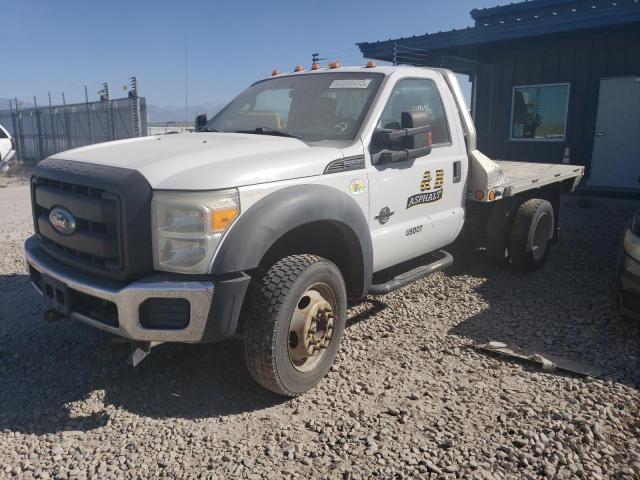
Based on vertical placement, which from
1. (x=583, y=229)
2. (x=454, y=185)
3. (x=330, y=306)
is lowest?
(x=583, y=229)

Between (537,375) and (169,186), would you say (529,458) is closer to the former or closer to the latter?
(537,375)

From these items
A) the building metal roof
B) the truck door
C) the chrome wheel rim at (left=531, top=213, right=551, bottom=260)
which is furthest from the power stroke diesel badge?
the building metal roof

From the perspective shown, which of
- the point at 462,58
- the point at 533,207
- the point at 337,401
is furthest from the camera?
the point at 462,58

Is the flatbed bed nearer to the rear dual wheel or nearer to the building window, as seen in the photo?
the rear dual wheel

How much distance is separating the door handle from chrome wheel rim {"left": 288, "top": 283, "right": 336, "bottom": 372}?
1.88 m

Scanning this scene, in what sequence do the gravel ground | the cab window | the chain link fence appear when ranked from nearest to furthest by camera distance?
the gravel ground, the cab window, the chain link fence

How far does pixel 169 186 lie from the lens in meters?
2.92

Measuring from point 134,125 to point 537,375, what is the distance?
14672 mm

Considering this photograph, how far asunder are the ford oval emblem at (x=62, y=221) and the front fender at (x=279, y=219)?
96 cm

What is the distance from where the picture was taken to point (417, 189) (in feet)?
14.3

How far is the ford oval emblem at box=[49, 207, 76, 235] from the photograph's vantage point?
3227mm

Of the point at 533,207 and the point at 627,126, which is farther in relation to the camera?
the point at 627,126

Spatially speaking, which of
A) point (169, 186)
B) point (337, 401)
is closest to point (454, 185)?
point (337, 401)

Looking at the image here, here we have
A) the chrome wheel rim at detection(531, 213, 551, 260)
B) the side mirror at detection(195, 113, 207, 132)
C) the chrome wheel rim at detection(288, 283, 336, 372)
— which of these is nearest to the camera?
the chrome wheel rim at detection(288, 283, 336, 372)
